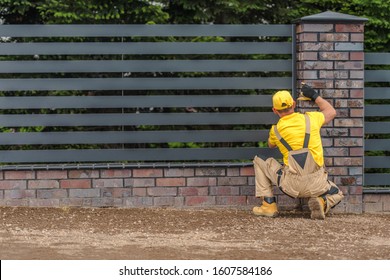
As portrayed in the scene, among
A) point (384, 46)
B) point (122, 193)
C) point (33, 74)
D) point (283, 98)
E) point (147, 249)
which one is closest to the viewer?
point (147, 249)

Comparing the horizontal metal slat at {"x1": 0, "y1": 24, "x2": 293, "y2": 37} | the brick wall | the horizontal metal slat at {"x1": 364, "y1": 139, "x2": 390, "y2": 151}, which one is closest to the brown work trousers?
the brick wall

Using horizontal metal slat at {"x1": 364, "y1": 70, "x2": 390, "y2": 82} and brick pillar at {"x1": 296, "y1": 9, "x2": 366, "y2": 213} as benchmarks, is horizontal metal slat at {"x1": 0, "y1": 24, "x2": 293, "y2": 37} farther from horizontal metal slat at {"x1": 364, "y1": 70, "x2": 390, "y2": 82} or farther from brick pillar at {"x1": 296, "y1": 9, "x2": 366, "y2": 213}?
horizontal metal slat at {"x1": 364, "y1": 70, "x2": 390, "y2": 82}

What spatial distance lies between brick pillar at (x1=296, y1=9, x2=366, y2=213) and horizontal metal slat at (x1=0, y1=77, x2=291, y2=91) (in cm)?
36

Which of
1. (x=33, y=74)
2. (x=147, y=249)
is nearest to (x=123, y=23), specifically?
(x=33, y=74)

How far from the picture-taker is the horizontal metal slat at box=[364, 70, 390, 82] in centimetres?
941

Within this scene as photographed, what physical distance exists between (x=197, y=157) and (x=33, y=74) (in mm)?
2062

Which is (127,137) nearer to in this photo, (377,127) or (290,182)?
(290,182)

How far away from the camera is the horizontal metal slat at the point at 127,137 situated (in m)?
9.20

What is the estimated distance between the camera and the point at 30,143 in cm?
920

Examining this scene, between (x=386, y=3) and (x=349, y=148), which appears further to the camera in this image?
(x=386, y=3)

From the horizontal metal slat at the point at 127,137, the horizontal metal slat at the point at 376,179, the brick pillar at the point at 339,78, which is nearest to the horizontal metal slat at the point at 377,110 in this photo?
the brick pillar at the point at 339,78

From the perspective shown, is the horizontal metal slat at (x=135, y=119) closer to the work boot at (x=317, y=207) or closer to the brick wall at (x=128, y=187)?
the brick wall at (x=128, y=187)

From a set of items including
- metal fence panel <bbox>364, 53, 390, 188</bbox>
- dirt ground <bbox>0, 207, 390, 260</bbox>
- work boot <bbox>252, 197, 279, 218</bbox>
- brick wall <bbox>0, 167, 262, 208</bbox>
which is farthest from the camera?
metal fence panel <bbox>364, 53, 390, 188</bbox>

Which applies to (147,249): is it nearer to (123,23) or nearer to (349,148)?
(349,148)
